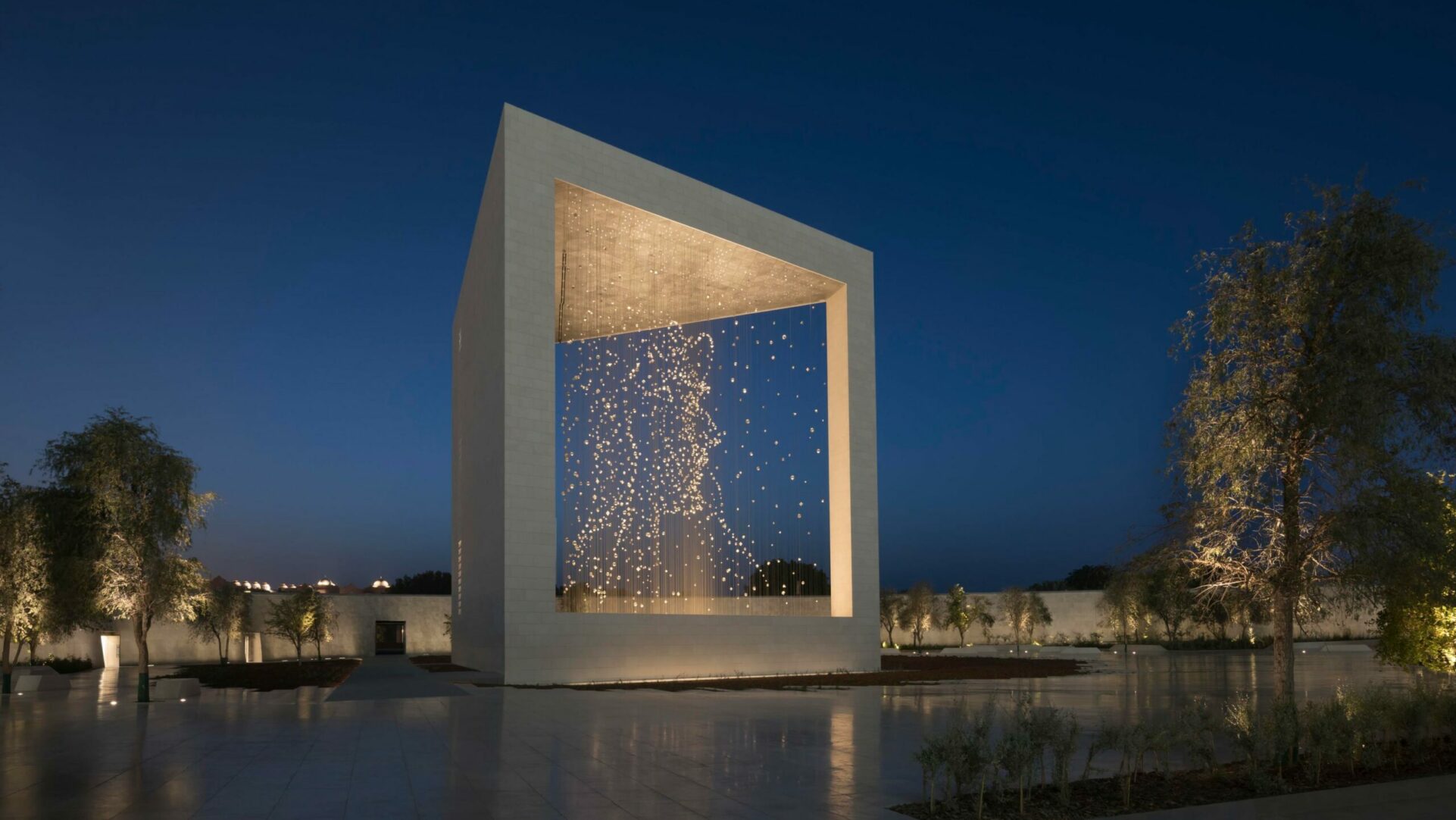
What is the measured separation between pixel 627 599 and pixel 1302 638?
36.9 m

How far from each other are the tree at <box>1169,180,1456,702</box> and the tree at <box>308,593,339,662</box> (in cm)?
3581

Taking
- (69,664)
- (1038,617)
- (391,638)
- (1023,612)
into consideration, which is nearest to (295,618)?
(69,664)

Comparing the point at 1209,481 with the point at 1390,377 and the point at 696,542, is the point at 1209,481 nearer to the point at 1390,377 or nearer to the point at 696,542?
the point at 1390,377

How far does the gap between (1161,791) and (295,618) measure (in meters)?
37.5

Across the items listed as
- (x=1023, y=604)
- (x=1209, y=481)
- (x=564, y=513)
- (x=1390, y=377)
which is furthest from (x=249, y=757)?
(x=1023, y=604)

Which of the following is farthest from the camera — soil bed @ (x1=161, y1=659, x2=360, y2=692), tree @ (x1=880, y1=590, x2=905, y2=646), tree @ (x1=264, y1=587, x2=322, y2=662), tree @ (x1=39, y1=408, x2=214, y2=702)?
tree @ (x1=880, y1=590, x2=905, y2=646)

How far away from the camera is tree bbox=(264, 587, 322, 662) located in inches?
1545

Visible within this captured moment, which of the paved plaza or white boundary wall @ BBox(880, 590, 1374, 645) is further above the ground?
the paved plaza

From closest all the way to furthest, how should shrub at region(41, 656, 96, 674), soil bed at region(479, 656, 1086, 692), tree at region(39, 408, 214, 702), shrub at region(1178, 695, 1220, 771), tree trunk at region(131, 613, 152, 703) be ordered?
shrub at region(1178, 695, 1220, 771) → tree trunk at region(131, 613, 152, 703) → tree at region(39, 408, 214, 702) → soil bed at region(479, 656, 1086, 692) → shrub at region(41, 656, 96, 674)

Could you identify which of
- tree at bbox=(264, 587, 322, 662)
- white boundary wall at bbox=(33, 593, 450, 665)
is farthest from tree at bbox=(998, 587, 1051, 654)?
tree at bbox=(264, 587, 322, 662)

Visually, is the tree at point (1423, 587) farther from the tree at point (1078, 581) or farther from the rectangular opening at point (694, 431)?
the tree at point (1078, 581)

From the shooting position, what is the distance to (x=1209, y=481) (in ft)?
38.1

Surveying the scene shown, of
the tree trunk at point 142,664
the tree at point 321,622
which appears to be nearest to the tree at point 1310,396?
the tree trunk at point 142,664

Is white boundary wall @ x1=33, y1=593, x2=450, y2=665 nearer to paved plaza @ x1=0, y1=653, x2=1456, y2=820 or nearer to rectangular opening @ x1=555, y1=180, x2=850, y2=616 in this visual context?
rectangular opening @ x1=555, y1=180, x2=850, y2=616
